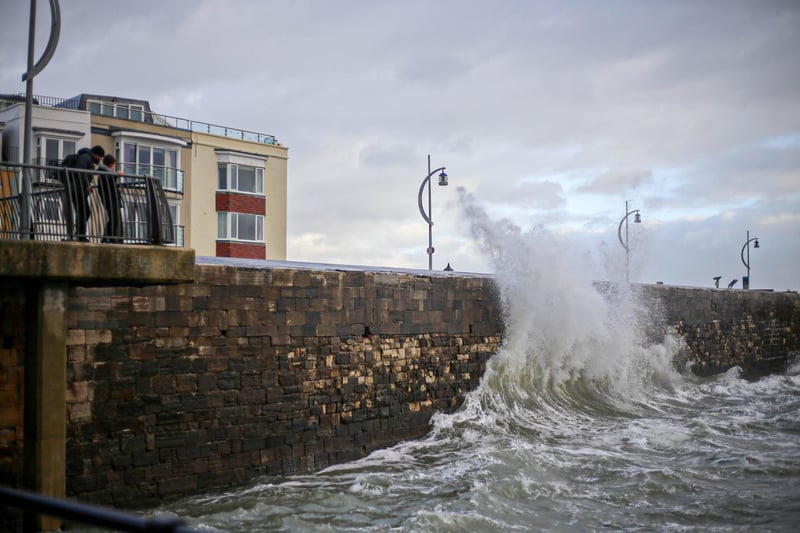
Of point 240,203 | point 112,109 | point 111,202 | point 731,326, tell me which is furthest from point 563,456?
point 112,109

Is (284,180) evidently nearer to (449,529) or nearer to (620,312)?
(620,312)

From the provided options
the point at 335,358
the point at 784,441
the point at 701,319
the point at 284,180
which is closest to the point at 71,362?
the point at 335,358

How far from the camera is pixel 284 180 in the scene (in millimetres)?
Answer: 34188

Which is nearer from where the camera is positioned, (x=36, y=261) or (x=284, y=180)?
(x=36, y=261)

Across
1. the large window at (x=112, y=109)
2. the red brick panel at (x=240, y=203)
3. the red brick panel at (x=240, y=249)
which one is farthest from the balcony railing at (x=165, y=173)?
the red brick panel at (x=240, y=249)

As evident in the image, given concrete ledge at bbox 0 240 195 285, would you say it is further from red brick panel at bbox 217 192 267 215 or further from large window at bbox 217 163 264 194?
large window at bbox 217 163 264 194

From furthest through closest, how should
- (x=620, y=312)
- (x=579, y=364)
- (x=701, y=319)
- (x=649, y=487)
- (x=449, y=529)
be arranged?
1. (x=701, y=319)
2. (x=620, y=312)
3. (x=579, y=364)
4. (x=649, y=487)
5. (x=449, y=529)

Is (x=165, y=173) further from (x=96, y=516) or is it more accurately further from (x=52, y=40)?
(x=96, y=516)

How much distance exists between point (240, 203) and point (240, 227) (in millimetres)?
1006

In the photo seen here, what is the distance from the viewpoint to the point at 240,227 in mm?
31938

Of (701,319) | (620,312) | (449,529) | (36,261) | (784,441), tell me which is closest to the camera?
(36,261)

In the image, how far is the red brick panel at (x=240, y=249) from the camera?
31188mm

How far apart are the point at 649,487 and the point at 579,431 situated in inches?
178

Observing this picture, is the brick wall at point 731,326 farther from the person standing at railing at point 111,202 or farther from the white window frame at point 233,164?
the person standing at railing at point 111,202
